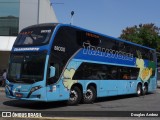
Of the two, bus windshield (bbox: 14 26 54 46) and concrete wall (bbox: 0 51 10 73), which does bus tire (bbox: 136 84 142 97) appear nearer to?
bus windshield (bbox: 14 26 54 46)

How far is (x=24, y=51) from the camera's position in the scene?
1596 centimetres

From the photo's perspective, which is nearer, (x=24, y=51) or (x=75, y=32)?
(x=24, y=51)

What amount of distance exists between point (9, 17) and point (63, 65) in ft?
56.7

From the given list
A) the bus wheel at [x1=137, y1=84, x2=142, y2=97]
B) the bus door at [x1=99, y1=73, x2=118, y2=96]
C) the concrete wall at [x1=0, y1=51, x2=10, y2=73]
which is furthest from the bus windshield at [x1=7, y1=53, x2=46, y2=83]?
the concrete wall at [x1=0, y1=51, x2=10, y2=73]

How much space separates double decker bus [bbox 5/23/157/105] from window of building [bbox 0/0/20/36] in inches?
520

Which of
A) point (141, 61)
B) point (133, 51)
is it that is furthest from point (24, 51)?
point (141, 61)

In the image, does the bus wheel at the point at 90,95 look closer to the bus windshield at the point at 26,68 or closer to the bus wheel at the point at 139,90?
the bus windshield at the point at 26,68

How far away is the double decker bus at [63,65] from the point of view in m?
15.4

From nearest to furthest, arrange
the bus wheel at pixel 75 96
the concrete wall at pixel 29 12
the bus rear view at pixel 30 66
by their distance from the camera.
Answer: the bus rear view at pixel 30 66
the bus wheel at pixel 75 96
the concrete wall at pixel 29 12

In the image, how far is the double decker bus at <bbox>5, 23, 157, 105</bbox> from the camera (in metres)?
15.4

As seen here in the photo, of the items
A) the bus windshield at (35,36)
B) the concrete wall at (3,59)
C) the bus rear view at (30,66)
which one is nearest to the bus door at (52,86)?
the bus rear view at (30,66)

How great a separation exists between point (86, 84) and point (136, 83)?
7.47 metres

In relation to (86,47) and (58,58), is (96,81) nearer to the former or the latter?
(86,47)

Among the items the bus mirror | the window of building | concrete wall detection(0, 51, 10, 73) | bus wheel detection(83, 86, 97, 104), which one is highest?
the window of building
